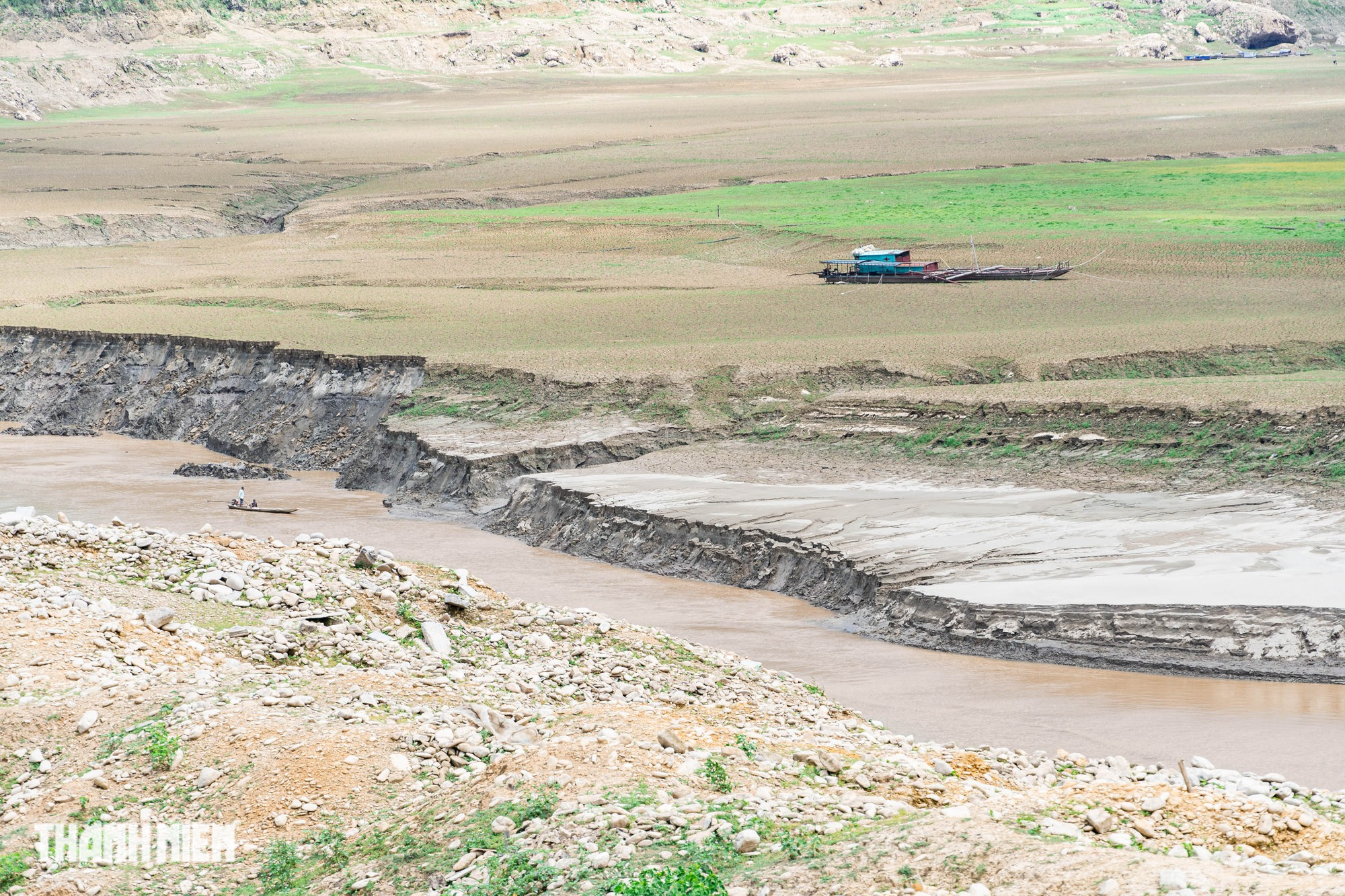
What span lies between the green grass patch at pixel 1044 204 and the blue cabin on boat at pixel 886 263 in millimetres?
7088

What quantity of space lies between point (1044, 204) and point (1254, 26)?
126929mm

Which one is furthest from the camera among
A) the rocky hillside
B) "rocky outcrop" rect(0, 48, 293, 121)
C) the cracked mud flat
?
the rocky hillside

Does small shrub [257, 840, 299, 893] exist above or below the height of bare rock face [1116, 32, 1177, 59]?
below

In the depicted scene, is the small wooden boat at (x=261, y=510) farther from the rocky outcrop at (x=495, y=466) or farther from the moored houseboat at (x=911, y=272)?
the moored houseboat at (x=911, y=272)

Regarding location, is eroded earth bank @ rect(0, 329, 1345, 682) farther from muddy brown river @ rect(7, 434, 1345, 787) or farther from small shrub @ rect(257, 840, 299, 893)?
small shrub @ rect(257, 840, 299, 893)

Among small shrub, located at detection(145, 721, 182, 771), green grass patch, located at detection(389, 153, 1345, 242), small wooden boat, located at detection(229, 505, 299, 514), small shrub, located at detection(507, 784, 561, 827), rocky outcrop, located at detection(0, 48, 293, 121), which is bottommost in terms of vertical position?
small wooden boat, located at detection(229, 505, 299, 514)

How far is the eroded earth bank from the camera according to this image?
2069cm

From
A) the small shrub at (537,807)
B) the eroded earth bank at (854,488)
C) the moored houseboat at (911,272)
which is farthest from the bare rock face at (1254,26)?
the small shrub at (537,807)

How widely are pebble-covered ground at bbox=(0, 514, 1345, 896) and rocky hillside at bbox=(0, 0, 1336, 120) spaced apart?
4415 inches

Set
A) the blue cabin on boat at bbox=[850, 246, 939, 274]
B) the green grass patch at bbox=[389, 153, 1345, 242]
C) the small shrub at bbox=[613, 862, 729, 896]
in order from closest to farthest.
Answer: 1. the small shrub at bbox=[613, 862, 729, 896]
2. the blue cabin on boat at bbox=[850, 246, 939, 274]
3. the green grass patch at bbox=[389, 153, 1345, 242]

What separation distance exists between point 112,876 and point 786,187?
201ft

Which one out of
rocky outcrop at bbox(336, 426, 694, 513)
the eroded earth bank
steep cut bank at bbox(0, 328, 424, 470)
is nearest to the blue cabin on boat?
the eroded earth bank

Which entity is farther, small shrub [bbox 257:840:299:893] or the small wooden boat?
the small wooden boat

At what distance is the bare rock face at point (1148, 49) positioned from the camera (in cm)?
15512
